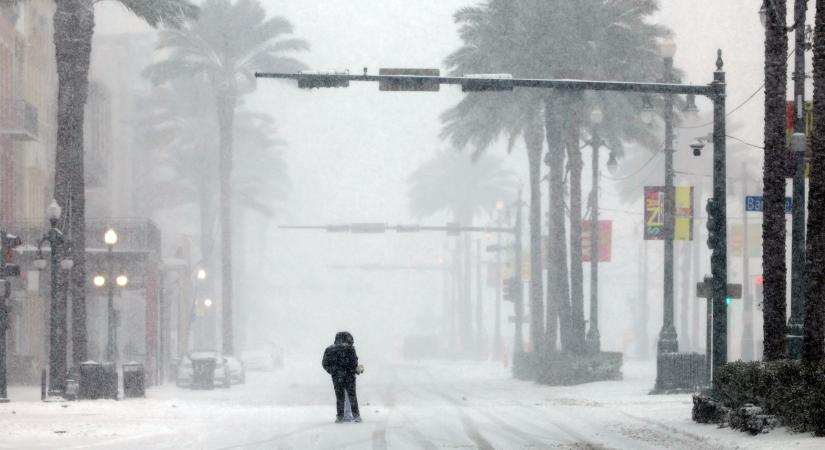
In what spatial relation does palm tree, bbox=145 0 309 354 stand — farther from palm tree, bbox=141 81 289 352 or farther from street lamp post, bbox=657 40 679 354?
street lamp post, bbox=657 40 679 354

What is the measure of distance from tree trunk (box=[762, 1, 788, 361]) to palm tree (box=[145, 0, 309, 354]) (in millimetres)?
47535

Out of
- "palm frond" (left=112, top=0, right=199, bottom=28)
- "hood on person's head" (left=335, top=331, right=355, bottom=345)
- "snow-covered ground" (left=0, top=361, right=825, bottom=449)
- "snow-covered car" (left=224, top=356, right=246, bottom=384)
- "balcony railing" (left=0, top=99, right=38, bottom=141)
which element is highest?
"palm frond" (left=112, top=0, right=199, bottom=28)

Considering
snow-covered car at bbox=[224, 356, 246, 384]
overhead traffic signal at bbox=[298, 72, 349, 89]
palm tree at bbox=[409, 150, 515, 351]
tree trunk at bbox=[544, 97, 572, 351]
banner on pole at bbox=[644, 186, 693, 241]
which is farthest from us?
palm tree at bbox=[409, 150, 515, 351]

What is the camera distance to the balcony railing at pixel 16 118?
177 ft

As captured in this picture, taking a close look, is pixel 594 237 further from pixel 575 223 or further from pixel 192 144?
pixel 192 144

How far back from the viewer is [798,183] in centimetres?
2816

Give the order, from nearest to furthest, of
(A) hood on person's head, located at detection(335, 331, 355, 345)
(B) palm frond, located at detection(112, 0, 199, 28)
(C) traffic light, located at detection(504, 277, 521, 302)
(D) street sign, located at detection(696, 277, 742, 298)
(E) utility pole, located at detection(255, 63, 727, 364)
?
(A) hood on person's head, located at detection(335, 331, 355, 345), (E) utility pole, located at detection(255, 63, 727, 364), (D) street sign, located at detection(696, 277, 742, 298), (B) palm frond, located at detection(112, 0, 199, 28), (C) traffic light, located at detection(504, 277, 521, 302)

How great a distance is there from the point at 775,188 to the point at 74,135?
22.4 metres

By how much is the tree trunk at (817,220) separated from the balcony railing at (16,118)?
3784cm

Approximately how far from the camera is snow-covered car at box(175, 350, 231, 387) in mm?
54156

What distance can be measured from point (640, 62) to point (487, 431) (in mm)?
28148

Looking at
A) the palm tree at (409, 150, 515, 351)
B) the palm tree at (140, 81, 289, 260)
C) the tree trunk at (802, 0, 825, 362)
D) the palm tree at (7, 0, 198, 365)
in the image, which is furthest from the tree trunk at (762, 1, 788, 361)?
the palm tree at (409, 150, 515, 351)

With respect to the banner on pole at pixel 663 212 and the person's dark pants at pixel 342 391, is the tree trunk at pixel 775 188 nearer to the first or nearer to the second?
the person's dark pants at pixel 342 391

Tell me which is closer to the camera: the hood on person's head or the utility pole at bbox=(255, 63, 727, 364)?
the hood on person's head
